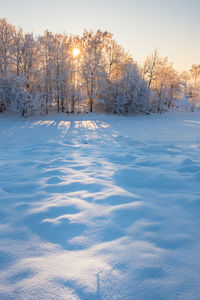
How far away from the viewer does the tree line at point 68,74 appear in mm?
19562

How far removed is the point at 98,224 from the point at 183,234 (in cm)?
99

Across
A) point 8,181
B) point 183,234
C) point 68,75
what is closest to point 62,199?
point 8,181

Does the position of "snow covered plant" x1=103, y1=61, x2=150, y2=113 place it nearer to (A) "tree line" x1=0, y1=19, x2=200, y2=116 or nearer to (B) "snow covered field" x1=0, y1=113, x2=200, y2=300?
(A) "tree line" x1=0, y1=19, x2=200, y2=116

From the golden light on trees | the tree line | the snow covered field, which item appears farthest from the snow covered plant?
the snow covered field

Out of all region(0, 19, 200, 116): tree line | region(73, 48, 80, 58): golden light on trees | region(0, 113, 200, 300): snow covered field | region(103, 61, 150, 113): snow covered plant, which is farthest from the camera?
region(103, 61, 150, 113): snow covered plant

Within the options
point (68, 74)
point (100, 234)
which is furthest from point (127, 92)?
point (100, 234)

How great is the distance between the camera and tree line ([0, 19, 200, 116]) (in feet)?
64.2

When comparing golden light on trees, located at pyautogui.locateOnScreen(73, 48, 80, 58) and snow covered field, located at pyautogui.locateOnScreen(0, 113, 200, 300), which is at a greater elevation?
golden light on trees, located at pyautogui.locateOnScreen(73, 48, 80, 58)

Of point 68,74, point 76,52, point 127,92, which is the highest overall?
point 76,52

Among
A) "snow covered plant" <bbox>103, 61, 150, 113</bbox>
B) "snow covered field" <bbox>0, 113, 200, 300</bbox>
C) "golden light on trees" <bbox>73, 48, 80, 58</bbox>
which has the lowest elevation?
"snow covered field" <bbox>0, 113, 200, 300</bbox>

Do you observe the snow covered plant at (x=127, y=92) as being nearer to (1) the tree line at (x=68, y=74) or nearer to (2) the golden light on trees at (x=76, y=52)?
(1) the tree line at (x=68, y=74)

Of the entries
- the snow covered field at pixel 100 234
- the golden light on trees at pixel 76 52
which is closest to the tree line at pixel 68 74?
the golden light on trees at pixel 76 52

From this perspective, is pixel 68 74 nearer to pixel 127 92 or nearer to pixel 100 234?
pixel 127 92

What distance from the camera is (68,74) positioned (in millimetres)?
24156
